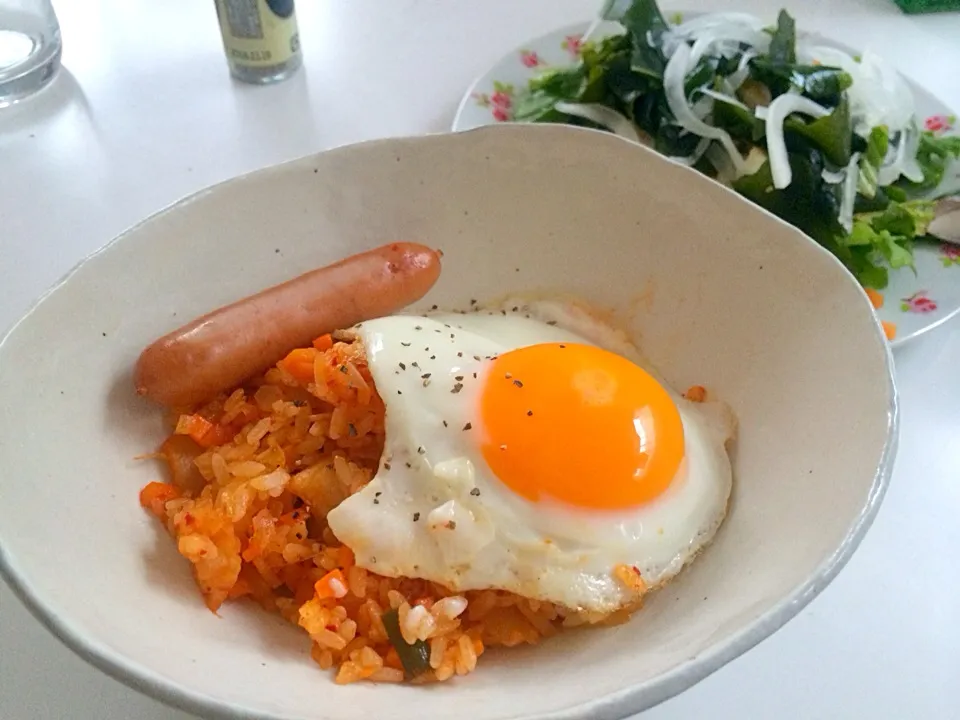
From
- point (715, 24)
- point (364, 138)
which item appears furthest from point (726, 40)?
point (364, 138)

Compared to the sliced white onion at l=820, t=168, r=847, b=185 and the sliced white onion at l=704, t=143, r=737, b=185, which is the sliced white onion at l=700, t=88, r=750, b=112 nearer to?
the sliced white onion at l=704, t=143, r=737, b=185

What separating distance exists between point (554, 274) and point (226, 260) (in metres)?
0.60

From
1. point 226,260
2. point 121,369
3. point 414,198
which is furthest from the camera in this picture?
point 414,198

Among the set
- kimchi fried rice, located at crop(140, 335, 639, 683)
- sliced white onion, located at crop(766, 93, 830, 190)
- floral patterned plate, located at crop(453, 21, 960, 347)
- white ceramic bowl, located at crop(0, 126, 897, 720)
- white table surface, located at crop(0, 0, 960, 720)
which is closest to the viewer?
white ceramic bowl, located at crop(0, 126, 897, 720)

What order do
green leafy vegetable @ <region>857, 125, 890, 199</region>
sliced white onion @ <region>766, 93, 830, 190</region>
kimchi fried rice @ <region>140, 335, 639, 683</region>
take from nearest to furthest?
kimchi fried rice @ <region>140, 335, 639, 683</region> < sliced white onion @ <region>766, 93, 830, 190</region> < green leafy vegetable @ <region>857, 125, 890, 199</region>

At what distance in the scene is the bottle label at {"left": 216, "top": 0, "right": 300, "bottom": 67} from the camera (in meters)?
2.15

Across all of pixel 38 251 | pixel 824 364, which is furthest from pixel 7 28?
pixel 824 364

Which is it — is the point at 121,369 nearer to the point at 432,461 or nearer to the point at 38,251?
the point at 432,461

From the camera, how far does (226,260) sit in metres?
1.41

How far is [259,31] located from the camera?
2232 millimetres

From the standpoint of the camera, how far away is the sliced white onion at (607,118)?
2.20 meters

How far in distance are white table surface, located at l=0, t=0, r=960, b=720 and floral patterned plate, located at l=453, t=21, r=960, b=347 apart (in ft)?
0.27

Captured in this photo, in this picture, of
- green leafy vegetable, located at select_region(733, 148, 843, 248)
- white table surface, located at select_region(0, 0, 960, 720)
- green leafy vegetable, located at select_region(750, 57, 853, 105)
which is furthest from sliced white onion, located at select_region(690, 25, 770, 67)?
white table surface, located at select_region(0, 0, 960, 720)

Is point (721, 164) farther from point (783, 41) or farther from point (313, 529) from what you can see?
point (313, 529)
